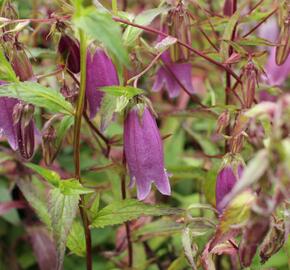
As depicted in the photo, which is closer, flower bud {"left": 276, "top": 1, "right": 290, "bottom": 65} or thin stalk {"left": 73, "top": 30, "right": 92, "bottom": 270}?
thin stalk {"left": 73, "top": 30, "right": 92, "bottom": 270}

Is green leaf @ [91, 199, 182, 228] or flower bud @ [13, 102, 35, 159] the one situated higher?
flower bud @ [13, 102, 35, 159]

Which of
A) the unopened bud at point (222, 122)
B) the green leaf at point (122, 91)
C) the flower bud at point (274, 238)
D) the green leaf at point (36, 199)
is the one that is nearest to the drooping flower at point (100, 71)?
the green leaf at point (122, 91)

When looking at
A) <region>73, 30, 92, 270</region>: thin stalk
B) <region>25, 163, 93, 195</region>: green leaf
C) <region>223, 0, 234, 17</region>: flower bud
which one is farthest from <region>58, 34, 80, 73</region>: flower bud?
<region>223, 0, 234, 17</region>: flower bud

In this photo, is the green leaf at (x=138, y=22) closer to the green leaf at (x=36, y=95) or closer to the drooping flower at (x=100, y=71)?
the drooping flower at (x=100, y=71)

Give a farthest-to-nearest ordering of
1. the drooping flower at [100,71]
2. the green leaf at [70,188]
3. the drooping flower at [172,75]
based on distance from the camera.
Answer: the drooping flower at [172,75]
the drooping flower at [100,71]
the green leaf at [70,188]

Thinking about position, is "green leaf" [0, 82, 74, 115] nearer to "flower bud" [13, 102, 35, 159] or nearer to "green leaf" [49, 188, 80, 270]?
"flower bud" [13, 102, 35, 159]

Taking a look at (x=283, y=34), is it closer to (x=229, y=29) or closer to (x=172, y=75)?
(x=229, y=29)

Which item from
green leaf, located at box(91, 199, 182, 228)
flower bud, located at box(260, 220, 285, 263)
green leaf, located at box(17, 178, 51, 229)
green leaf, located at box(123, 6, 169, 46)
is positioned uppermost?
green leaf, located at box(123, 6, 169, 46)

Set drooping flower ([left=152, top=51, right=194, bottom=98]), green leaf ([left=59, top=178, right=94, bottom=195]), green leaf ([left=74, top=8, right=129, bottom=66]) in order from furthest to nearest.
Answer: drooping flower ([left=152, top=51, right=194, bottom=98])
green leaf ([left=59, top=178, right=94, bottom=195])
green leaf ([left=74, top=8, right=129, bottom=66])
